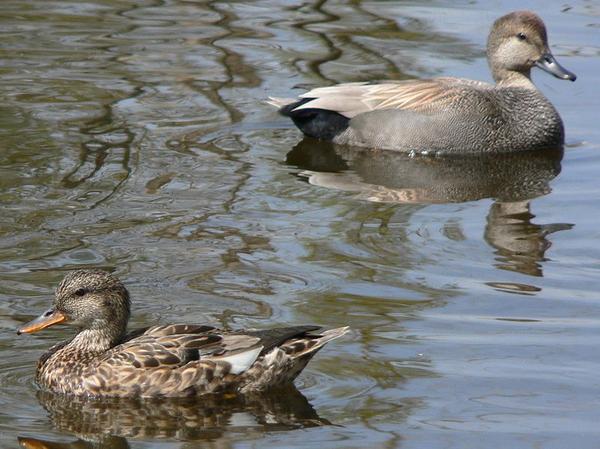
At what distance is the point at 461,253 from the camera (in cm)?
972

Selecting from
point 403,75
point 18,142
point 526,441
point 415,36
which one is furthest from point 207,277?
point 415,36

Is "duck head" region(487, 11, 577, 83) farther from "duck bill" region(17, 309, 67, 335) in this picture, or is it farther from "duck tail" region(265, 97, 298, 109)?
"duck bill" region(17, 309, 67, 335)

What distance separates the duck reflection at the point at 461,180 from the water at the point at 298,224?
3 centimetres

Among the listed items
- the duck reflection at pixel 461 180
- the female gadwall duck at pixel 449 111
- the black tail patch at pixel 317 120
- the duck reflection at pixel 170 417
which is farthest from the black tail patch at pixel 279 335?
the black tail patch at pixel 317 120

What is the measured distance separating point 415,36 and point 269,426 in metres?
8.16

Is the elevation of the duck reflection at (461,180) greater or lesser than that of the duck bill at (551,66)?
lesser

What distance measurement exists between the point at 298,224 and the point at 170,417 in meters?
2.85

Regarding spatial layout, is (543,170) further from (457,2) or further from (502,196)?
(457,2)

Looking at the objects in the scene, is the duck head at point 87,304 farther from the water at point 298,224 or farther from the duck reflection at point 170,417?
the duck reflection at point 170,417

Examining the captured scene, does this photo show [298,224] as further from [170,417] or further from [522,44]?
[522,44]

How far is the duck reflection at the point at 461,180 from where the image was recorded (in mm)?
10164

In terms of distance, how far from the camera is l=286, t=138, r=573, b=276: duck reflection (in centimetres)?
1016

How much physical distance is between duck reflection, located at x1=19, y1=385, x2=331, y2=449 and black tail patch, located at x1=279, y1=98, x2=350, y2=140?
196 inches

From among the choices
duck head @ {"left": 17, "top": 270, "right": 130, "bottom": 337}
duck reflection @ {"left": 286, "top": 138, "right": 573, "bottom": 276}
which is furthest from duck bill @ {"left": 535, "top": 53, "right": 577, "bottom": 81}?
duck head @ {"left": 17, "top": 270, "right": 130, "bottom": 337}
